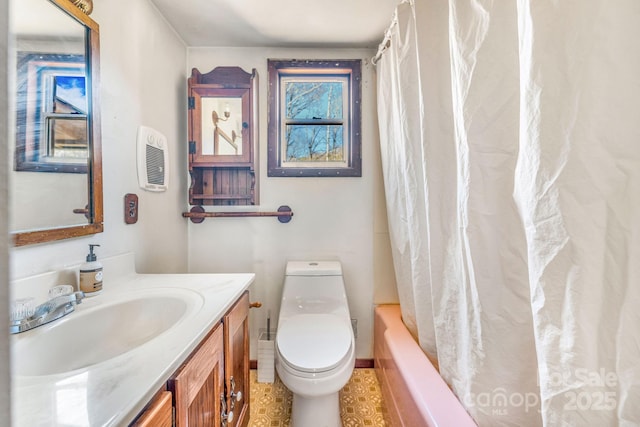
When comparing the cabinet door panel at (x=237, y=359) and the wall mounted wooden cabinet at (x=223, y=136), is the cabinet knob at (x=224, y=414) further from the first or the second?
the wall mounted wooden cabinet at (x=223, y=136)

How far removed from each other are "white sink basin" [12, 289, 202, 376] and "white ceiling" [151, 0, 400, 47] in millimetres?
1425

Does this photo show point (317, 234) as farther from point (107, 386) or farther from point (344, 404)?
point (107, 386)

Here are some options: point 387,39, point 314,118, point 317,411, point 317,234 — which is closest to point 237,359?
point 317,411

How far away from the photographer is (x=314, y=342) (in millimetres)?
1264

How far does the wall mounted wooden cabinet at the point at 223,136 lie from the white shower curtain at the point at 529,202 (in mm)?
941

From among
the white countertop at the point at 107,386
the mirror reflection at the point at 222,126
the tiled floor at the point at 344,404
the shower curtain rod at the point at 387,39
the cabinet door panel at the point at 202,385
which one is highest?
the shower curtain rod at the point at 387,39

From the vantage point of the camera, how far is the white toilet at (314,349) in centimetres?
113

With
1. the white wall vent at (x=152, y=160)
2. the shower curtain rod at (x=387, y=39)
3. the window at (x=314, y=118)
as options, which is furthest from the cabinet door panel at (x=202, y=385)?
the shower curtain rod at (x=387, y=39)

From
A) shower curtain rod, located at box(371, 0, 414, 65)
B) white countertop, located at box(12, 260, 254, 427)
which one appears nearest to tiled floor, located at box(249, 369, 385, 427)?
white countertop, located at box(12, 260, 254, 427)

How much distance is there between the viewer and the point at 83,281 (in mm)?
911

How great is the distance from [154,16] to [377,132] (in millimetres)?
1387

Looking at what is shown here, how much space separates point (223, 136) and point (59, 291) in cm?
117

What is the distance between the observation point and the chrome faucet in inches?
26.7

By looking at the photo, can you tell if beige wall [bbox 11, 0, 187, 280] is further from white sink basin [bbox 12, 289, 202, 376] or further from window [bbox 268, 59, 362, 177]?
window [bbox 268, 59, 362, 177]
